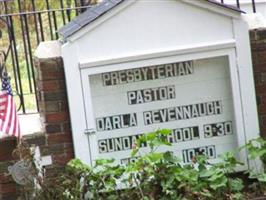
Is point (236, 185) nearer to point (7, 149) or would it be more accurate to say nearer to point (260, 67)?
point (260, 67)

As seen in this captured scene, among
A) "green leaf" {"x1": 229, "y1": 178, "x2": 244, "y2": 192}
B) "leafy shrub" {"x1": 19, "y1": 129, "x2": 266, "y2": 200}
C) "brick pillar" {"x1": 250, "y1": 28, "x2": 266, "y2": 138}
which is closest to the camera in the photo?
"leafy shrub" {"x1": 19, "y1": 129, "x2": 266, "y2": 200}

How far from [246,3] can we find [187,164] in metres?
3.11

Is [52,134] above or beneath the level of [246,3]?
beneath

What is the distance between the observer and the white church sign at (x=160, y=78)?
17.1 ft

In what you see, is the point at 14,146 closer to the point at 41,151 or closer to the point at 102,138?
the point at 41,151

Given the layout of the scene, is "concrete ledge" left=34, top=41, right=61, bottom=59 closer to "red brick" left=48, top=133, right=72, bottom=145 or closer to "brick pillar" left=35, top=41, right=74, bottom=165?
"brick pillar" left=35, top=41, right=74, bottom=165

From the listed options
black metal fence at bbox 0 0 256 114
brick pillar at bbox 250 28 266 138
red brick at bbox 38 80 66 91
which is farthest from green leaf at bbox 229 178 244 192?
black metal fence at bbox 0 0 256 114

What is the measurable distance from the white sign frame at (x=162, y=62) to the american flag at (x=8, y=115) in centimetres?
47

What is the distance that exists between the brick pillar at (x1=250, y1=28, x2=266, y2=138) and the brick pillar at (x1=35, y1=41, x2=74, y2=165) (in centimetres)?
154

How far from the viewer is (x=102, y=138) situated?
534 centimetres

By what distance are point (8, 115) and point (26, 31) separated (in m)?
1.31

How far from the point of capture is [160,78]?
5371mm

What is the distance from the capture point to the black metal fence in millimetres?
6137

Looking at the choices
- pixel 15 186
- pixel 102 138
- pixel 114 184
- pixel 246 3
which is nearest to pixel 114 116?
pixel 102 138
